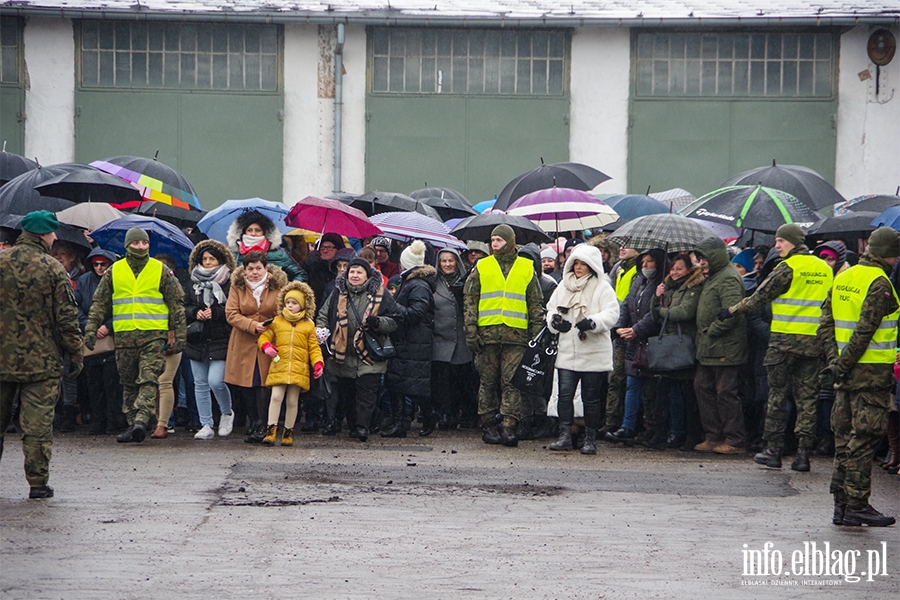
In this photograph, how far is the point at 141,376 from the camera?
36.3 feet

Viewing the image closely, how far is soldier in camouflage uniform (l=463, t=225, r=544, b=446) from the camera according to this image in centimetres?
1136

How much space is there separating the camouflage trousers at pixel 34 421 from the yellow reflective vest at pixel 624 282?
594cm

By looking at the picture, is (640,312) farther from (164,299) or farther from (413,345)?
(164,299)

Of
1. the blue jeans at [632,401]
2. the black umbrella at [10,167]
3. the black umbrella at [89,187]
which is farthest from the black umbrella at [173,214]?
the blue jeans at [632,401]

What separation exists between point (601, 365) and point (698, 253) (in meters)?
1.46

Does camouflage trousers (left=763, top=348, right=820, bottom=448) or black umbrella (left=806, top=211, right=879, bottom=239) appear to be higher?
black umbrella (left=806, top=211, right=879, bottom=239)

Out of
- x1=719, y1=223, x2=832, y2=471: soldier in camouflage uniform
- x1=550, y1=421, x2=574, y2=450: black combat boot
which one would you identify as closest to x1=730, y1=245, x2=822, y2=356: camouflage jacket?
x1=719, y1=223, x2=832, y2=471: soldier in camouflage uniform

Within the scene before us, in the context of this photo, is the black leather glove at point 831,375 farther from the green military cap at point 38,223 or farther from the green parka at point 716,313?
the green military cap at point 38,223

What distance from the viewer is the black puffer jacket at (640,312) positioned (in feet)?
37.4

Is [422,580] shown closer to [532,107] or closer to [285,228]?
[285,228]

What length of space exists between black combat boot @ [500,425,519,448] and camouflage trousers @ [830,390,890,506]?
3812mm

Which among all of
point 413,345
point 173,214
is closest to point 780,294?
point 413,345

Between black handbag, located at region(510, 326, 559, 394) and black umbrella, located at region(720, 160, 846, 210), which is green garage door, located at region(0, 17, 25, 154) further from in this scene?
black umbrella, located at region(720, 160, 846, 210)

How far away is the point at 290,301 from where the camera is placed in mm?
11289
